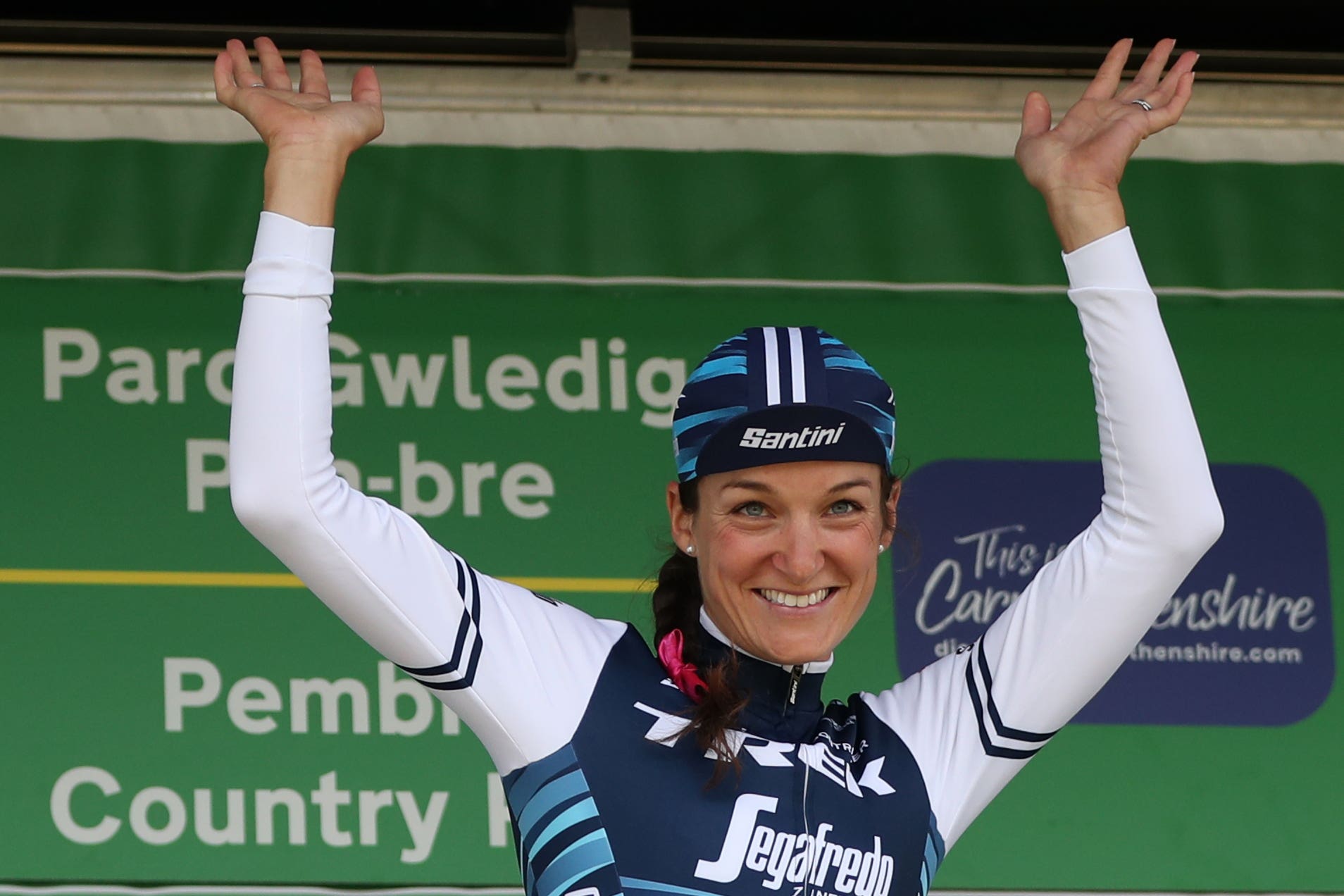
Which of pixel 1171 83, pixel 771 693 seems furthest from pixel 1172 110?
pixel 771 693

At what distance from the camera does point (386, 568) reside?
1729mm

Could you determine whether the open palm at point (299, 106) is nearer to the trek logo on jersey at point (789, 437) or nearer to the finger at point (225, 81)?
the finger at point (225, 81)

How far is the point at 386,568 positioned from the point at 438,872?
1.35m

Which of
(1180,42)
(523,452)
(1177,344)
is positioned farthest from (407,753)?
(1180,42)

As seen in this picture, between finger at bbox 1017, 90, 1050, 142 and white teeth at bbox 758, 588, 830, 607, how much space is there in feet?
1.43

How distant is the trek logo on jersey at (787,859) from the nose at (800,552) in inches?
7.7

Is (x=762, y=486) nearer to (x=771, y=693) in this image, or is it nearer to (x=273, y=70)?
(x=771, y=693)

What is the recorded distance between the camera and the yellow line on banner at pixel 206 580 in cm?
297

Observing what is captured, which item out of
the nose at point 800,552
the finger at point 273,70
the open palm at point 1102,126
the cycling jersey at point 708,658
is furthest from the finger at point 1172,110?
the finger at point 273,70

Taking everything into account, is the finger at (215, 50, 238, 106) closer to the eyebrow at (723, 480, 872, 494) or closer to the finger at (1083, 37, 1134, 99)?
the eyebrow at (723, 480, 872, 494)

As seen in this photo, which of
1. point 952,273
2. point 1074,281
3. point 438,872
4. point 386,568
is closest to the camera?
point 386,568

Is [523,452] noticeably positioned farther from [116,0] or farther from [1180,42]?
[1180,42]

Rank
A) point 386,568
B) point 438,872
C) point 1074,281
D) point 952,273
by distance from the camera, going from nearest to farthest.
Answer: point 386,568, point 1074,281, point 438,872, point 952,273

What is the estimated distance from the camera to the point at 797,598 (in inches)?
74.1
